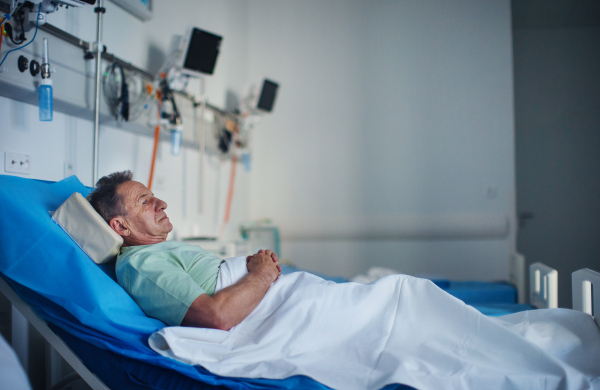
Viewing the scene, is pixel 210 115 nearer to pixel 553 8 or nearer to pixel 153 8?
pixel 153 8

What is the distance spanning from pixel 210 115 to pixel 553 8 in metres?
2.88

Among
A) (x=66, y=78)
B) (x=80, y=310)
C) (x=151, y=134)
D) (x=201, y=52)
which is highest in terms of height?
(x=201, y=52)

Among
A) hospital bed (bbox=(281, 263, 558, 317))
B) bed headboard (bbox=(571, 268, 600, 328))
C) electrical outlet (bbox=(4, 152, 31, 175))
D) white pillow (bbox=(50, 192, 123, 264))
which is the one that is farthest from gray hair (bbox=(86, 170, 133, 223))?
bed headboard (bbox=(571, 268, 600, 328))

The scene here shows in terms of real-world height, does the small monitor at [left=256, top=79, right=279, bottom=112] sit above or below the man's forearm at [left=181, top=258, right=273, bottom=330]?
above

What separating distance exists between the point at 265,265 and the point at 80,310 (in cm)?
51

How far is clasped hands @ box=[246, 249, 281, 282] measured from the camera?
1.30 metres

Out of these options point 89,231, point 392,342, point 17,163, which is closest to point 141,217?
point 89,231

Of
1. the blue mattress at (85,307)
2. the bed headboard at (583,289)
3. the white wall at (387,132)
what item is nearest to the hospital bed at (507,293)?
Answer: the bed headboard at (583,289)

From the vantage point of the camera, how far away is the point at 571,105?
374 cm

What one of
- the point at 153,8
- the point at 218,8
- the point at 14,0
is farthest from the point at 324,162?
the point at 14,0

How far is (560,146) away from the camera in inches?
147

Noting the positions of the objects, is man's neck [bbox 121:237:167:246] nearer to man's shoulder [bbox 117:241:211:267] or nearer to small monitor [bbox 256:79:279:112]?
man's shoulder [bbox 117:241:211:267]

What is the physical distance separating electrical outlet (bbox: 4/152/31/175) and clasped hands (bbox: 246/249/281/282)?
3.10 ft

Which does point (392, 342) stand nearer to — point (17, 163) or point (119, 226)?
point (119, 226)
